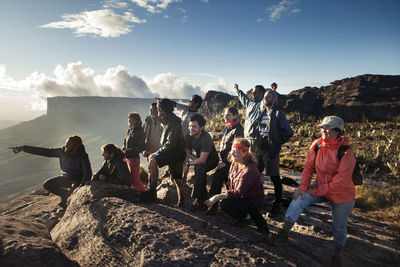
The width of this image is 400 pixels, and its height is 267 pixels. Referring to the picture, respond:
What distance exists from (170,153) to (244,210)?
1.69 meters

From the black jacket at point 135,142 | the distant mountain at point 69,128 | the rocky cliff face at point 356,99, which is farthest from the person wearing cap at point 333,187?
the distant mountain at point 69,128

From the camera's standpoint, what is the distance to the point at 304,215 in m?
4.15

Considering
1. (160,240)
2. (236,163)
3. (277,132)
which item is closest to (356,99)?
(277,132)

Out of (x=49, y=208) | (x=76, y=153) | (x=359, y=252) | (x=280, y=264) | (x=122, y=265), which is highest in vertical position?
(x=76, y=153)

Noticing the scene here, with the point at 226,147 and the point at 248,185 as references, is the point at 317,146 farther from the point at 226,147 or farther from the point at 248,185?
the point at 226,147

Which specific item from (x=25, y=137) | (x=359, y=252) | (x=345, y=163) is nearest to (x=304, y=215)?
(x=359, y=252)

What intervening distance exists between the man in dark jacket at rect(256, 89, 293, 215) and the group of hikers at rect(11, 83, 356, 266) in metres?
0.02

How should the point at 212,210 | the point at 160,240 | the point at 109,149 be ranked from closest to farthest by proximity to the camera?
the point at 160,240 < the point at 212,210 < the point at 109,149

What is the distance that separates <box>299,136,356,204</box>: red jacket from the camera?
242 cm

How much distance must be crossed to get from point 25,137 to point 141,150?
14978cm

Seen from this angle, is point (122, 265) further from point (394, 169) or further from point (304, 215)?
point (394, 169)

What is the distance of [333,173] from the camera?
2.54m

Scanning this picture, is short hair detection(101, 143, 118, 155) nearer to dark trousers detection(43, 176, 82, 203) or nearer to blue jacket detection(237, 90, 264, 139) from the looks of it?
dark trousers detection(43, 176, 82, 203)

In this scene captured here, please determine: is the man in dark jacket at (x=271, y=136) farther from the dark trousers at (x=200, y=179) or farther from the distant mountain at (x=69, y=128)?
the distant mountain at (x=69, y=128)
